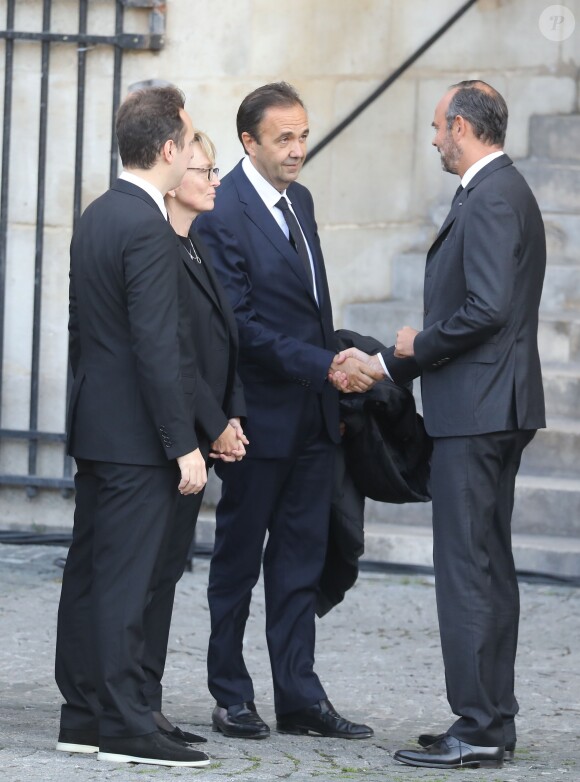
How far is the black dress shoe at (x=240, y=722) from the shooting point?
15.6 feet

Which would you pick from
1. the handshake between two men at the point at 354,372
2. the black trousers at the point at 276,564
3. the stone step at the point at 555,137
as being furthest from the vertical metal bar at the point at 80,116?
the handshake between two men at the point at 354,372

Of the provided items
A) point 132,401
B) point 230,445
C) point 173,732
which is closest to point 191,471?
point 132,401

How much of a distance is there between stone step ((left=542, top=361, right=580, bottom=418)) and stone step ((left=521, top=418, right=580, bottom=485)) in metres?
0.16

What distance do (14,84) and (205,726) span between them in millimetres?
3855

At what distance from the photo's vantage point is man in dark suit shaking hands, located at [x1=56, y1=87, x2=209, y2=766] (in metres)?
4.07

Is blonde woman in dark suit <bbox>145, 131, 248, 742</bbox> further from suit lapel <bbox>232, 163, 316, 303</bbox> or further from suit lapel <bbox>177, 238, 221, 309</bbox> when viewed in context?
suit lapel <bbox>232, 163, 316, 303</bbox>

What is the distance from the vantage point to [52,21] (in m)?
7.52

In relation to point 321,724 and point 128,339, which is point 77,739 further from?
point 128,339

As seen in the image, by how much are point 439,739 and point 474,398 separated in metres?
0.99

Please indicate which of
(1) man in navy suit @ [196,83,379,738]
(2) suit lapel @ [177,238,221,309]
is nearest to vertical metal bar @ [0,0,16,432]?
(1) man in navy suit @ [196,83,379,738]

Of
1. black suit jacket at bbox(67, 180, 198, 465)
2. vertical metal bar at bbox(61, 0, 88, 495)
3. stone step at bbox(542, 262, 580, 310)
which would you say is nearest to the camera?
black suit jacket at bbox(67, 180, 198, 465)

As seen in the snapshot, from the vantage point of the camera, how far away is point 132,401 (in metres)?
4.16

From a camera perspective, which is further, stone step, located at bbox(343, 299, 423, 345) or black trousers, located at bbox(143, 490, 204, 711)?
stone step, located at bbox(343, 299, 423, 345)

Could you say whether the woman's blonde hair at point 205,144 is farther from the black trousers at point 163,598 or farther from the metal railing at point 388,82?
the metal railing at point 388,82
